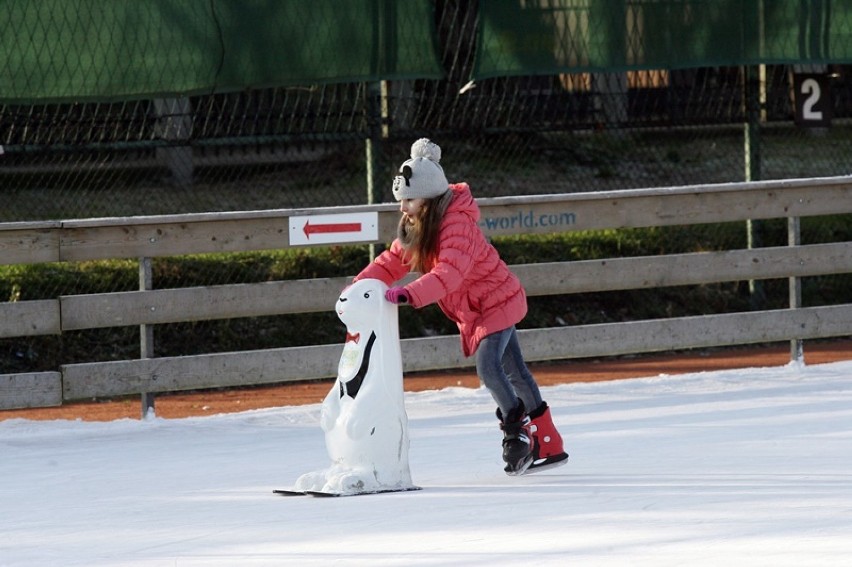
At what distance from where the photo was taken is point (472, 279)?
5680 mm

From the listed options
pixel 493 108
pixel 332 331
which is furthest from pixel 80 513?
pixel 332 331

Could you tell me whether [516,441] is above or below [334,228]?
below

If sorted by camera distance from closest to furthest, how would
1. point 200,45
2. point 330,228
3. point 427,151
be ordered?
point 427,151
point 330,228
point 200,45

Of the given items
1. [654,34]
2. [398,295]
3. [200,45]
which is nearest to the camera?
[398,295]

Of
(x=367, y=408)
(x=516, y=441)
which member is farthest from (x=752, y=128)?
(x=367, y=408)

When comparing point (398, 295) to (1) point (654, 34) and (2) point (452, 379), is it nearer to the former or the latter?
(2) point (452, 379)

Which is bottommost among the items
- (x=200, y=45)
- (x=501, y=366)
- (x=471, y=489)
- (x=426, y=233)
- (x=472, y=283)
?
(x=471, y=489)

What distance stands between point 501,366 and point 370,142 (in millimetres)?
2865

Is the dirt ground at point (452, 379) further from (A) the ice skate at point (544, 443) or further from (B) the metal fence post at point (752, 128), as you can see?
(A) the ice skate at point (544, 443)

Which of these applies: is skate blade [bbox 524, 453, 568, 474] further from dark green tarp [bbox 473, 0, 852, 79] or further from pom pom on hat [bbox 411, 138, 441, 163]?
dark green tarp [bbox 473, 0, 852, 79]

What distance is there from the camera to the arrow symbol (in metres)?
7.43

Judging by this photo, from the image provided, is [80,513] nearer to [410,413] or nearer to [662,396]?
[410,413]

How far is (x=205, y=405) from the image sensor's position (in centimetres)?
842

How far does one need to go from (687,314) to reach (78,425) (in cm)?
564
